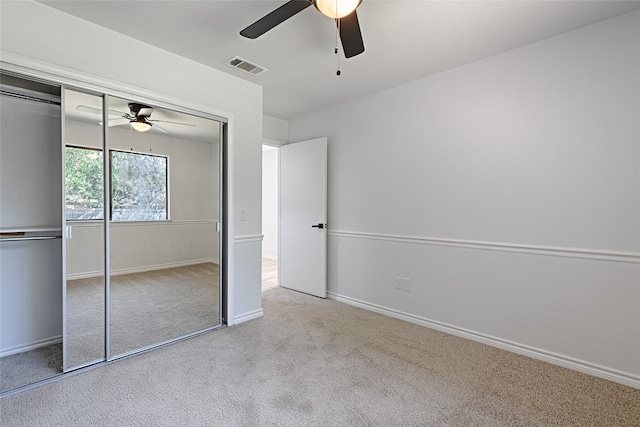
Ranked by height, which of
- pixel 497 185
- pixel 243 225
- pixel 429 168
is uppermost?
pixel 429 168

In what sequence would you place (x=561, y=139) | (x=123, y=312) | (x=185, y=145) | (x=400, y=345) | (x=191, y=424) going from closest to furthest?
1. (x=191, y=424)
2. (x=561, y=139)
3. (x=123, y=312)
4. (x=400, y=345)
5. (x=185, y=145)

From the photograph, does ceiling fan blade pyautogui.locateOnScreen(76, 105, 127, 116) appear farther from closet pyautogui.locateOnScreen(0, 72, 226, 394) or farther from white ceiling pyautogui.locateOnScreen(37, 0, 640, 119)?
white ceiling pyautogui.locateOnScreen(37, 0, 640, 119)

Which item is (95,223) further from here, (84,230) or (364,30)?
(364,30)

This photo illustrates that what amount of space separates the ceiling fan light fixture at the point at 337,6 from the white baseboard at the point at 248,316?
2.76 metres

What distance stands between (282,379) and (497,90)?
291 cm

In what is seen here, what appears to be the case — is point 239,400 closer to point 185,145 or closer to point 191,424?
point 191,424

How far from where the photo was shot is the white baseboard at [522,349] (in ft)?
6.88

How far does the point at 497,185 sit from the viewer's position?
262cm

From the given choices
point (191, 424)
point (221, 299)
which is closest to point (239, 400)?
point (191, 424)

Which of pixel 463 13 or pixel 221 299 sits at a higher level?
pixel 463 13

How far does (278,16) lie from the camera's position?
1.70 m

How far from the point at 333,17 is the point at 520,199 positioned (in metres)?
2.05

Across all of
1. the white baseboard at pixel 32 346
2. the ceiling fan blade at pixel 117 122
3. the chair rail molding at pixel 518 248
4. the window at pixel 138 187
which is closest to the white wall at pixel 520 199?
the chair rail molding at pixel 518 248

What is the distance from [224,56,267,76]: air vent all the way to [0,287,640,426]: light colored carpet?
251cm
